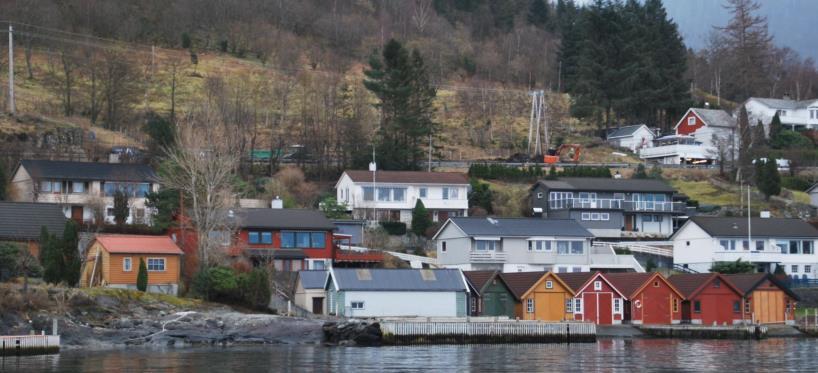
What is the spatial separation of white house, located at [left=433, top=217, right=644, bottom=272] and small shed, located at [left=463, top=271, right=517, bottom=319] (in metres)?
8.94

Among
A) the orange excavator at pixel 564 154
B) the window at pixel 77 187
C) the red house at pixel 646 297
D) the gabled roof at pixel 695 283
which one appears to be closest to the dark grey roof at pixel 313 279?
the red house at pixel 646 297

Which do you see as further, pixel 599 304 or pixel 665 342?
pixel 599 304

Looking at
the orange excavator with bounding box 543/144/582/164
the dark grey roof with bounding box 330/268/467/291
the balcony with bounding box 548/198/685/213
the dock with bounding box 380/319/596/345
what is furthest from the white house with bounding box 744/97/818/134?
the dock with bounding box 380/319/596/345

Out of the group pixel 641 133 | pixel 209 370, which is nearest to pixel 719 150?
pixel 641 133

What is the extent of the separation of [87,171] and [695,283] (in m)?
42.3

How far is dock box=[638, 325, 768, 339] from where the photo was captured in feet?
220

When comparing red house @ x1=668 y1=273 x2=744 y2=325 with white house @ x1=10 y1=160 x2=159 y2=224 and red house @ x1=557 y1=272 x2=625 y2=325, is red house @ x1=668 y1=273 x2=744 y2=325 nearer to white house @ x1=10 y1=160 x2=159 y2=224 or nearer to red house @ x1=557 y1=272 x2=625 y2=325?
red house @ x1=557 y1=272 x2=625 y2=325

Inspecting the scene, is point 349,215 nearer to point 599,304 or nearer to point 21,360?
point 599,304

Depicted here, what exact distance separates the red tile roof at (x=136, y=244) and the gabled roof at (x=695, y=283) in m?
29.7

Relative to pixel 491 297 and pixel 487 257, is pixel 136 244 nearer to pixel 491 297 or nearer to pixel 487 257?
pixel 491 297

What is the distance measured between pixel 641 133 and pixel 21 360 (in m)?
79.4

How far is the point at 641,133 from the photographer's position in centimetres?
11869

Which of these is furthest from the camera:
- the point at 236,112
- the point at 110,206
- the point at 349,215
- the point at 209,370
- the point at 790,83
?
the point at 790,83

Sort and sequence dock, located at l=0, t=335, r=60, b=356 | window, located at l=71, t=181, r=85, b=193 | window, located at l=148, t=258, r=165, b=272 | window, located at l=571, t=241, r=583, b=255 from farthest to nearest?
→ window, located at l=71, t=181, r=85, b=193 < window, located at l=571, t=241, r=583, b=255 < window, located at l=148, t=258, r=165, b=272 < dock, located at l=0, t=335, r=60, b=356
